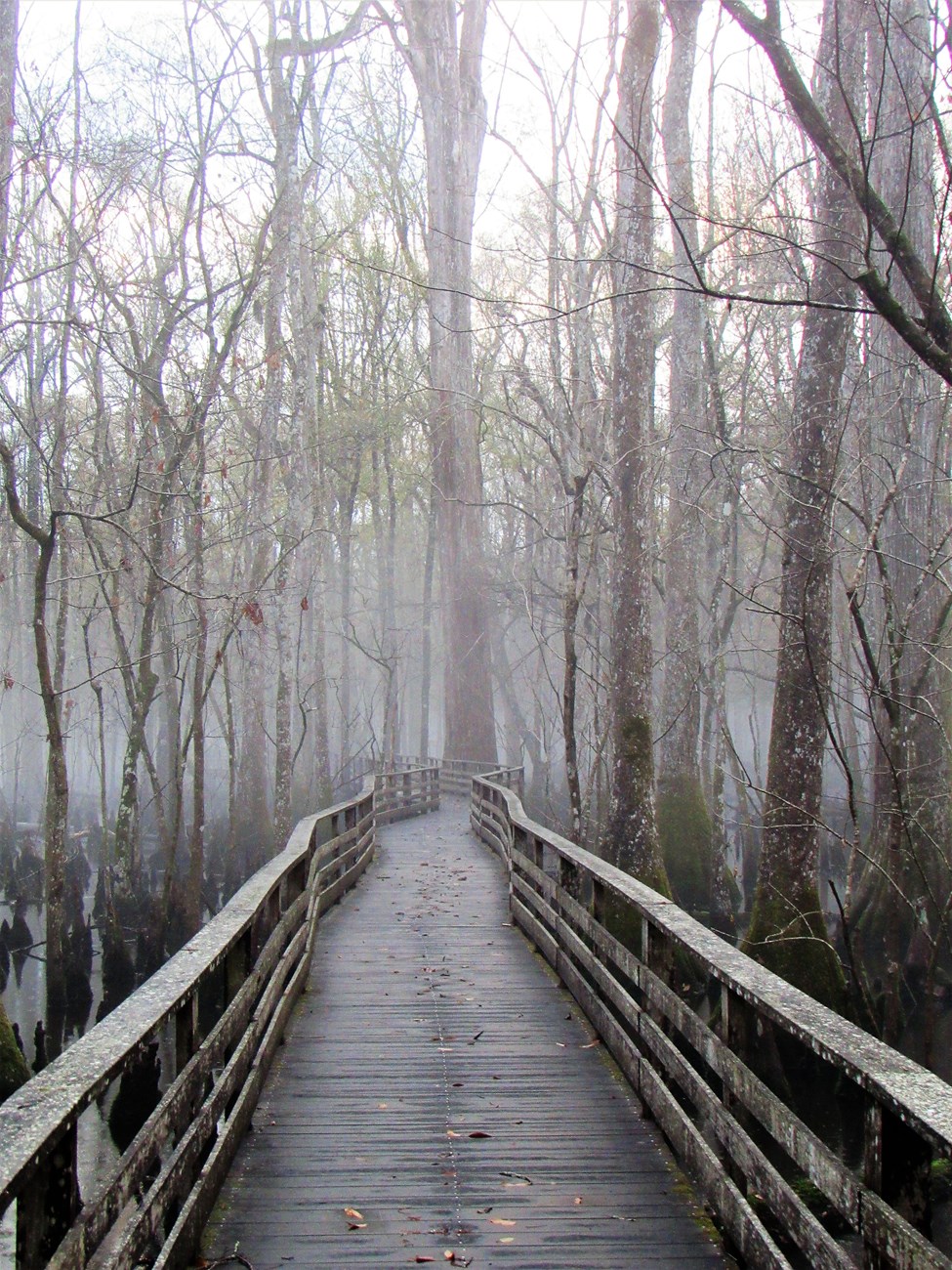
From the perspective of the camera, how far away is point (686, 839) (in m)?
16.6

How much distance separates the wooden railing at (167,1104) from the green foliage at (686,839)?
381 inches

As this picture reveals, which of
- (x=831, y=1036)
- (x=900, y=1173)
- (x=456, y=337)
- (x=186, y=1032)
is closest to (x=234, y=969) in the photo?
(x=186, y=1032)

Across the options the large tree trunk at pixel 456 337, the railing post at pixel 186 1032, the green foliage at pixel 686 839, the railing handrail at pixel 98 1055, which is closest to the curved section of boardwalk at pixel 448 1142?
the railing post at pixel 186 1032

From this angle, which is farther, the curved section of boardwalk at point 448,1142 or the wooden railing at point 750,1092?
the curved section of boardwalk at point 448,1142

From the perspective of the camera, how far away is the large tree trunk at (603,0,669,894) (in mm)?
12102

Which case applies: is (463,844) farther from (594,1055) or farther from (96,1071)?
(96,1071)

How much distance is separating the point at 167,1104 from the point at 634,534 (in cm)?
988

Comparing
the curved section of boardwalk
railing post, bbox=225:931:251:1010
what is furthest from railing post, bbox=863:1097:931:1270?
railing post, bbox=225:931:251:1010

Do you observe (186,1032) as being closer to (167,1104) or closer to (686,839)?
(167,1104)

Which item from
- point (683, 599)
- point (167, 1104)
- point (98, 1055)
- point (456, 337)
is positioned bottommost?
point (167, 1104)

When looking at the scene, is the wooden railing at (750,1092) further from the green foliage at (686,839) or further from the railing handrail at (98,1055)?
the green foliage at (686,839)

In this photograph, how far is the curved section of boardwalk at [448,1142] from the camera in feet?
12.8

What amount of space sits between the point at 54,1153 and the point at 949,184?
490 cm

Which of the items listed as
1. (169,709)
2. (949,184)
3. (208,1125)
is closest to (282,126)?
(169,709)
